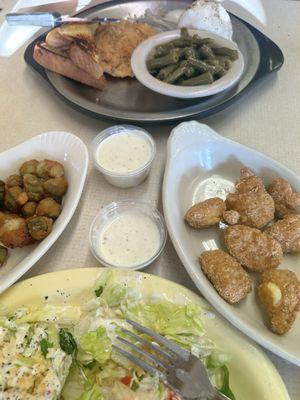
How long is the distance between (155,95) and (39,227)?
0.86m

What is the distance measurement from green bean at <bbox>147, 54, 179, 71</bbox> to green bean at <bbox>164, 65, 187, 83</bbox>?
0.05 m

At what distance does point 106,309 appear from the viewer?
1.09 m

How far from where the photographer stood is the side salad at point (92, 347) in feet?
3.13

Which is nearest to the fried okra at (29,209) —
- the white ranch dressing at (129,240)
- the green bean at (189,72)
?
the white ranch dressing at (129,240)

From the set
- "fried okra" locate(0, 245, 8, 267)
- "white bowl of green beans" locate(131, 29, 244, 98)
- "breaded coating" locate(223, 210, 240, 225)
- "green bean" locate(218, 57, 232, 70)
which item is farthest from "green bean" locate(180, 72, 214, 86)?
"fried okra" locate(0, 245, 8, 267)

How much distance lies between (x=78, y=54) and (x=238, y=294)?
1.30 metres

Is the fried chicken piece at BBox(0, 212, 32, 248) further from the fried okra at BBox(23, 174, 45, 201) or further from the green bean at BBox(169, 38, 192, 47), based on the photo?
the green bean at BBox(169, 38, 192, 47)

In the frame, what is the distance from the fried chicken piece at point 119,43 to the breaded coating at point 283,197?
93cm

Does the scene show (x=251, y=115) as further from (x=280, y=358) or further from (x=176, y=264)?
(x=280, y=358)

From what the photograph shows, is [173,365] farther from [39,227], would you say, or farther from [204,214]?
[39,227]

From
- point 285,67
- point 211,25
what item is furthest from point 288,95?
point 211,25

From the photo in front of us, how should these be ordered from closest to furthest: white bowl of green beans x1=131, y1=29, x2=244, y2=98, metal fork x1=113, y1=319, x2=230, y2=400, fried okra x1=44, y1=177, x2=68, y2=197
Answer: metal fork x1=113, y1=319, x2=230, y2=400
fried okra x1=44, y1=177, x2=68, y2=197
white bowl of green beans x1=131, y1=29, x2=244, y2=98

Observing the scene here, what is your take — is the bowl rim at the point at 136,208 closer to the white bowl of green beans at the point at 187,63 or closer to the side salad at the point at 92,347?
the side salad at the point at 92,347

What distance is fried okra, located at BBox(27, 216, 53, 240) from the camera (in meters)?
1.29
